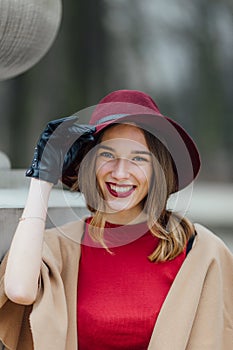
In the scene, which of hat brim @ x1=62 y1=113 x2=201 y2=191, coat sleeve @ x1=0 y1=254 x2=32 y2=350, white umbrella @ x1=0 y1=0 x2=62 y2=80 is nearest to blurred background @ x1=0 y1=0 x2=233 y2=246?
white umbrella @ x1=0 y1=0 x2=62 y2=80

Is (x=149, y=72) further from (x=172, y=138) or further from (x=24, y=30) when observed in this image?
(x=172, y=138)

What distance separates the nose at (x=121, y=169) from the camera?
1.62 metres

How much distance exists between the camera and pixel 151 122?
5.46 feet

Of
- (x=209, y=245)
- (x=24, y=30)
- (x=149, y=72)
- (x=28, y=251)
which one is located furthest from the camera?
(x=149, y=72)

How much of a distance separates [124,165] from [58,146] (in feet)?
0.49

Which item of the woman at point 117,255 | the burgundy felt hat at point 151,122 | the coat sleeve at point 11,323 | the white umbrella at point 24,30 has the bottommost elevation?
the coat sleeve at point 11,323

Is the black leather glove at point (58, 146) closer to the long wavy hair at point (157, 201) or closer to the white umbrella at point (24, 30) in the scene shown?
the long wavy hair at point (157, 201)

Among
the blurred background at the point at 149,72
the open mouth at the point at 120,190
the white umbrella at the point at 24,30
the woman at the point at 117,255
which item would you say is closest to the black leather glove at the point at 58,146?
the woman at the point at 117,255

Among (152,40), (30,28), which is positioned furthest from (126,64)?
(30,28)

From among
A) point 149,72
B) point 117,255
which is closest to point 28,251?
point 117,255

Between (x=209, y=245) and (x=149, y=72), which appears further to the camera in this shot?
(x=149, y=72)

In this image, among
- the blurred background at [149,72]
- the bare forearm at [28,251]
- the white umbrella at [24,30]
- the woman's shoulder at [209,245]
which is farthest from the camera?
the blurred background at [149,72]

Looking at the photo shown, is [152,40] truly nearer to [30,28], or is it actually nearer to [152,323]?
[30,28]

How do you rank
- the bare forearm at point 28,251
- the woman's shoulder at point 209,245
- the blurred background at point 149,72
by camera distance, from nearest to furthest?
the bare forearm at point 28,251 < the woman's shoulder at point 209,245 < the blurred background at point 149,72
